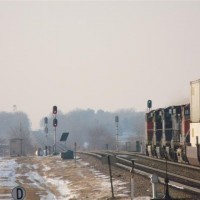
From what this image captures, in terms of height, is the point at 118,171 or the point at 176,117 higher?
the point at 176,117

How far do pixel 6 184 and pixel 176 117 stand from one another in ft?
53.9

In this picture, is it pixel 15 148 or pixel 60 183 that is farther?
pixel 15 148

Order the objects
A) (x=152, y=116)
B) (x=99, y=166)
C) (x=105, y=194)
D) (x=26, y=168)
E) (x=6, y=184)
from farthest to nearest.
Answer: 1. (x=152, y=116)
2. (x=26, y=168)
3. (x=99, y=166)
4. (x=6, y=184)
5. (x=105, y=194)

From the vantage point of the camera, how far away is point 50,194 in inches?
1229

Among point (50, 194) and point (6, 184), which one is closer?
point (50, 194)

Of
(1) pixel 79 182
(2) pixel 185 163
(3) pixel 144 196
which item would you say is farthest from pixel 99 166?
(3) pixel 144 196

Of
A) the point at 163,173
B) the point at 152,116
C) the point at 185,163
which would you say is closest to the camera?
the point at 163,173

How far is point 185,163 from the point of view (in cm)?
4222

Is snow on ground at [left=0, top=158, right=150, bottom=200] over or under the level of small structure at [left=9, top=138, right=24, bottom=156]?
under

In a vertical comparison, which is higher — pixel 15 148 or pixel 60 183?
pixel 15 148

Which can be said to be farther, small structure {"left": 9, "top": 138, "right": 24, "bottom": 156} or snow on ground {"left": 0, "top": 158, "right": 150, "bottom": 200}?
small structure {"left": 9, "top": 138, "right": 24, "bottom": 156}

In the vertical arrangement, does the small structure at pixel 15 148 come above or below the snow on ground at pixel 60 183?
above

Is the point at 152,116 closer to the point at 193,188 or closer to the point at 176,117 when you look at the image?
the point at 176,117

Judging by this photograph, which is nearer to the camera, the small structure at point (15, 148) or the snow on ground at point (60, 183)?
the snow on ground at point (60, 183)
